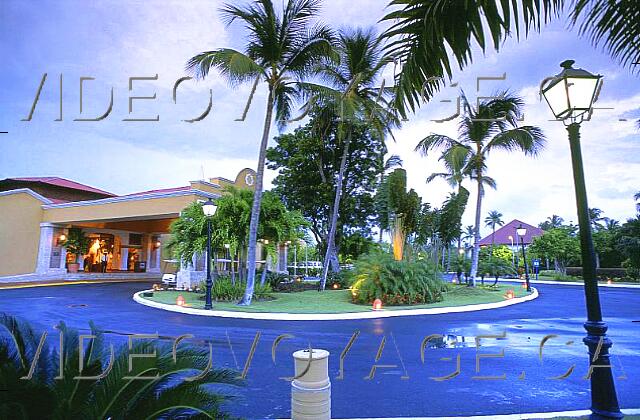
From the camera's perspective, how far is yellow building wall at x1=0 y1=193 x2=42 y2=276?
28.7 m

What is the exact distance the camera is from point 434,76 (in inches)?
127

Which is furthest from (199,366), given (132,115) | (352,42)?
(352,42)

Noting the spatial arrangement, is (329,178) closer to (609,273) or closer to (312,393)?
(312,393)

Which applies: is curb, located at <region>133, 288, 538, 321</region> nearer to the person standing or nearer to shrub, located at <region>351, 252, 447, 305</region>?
shrub, located at <region>351, 252, 447, 305</region>

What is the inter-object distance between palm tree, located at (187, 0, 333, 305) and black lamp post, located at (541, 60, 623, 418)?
11131 millimetres

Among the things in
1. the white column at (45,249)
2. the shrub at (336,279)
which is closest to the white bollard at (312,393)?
the shrub at (336,279)

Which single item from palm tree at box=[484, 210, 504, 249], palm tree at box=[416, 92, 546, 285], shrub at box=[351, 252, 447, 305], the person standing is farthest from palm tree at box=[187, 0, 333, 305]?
palm tree at box=[484, 210, 504, 249]

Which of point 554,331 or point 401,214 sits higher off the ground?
point 401,214

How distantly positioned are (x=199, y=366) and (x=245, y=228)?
15037mm

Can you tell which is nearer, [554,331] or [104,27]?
[104,27]

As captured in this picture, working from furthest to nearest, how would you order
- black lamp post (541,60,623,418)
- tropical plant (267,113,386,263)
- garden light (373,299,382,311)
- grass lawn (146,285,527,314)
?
tropical plant (267,113,386,263) < garden light (373,299,382,311) < grass lawn (146,285,527,314) < black lamp post (541,60,623,418)

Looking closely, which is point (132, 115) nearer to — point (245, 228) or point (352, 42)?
point (245, 228)

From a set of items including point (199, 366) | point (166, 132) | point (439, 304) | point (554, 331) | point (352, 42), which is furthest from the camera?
point (352, 42)

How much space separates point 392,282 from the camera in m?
16.2
